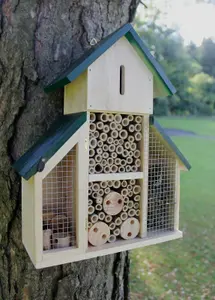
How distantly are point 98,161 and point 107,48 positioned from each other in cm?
27

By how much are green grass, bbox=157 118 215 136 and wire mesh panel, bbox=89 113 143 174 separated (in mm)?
8836

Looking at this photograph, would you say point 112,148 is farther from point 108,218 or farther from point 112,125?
point 108,218

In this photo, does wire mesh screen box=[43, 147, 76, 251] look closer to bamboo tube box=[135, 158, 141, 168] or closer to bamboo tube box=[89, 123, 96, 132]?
bamboo tube box=[89, 123, 96, 132]

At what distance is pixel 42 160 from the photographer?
0.70 metres

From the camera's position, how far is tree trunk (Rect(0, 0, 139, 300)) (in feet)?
2.77

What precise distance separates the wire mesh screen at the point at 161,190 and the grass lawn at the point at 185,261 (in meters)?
1.61

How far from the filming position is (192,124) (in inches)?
400

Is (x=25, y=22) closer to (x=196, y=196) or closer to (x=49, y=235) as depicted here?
(x=49, y=235)

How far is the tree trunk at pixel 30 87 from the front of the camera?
2.77 ft

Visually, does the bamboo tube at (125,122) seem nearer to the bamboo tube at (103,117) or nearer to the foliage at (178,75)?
the bamboo tube at (103,117)

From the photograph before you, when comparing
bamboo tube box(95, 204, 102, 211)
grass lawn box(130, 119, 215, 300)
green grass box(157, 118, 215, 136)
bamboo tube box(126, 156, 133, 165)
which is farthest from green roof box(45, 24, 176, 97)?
green grass box(157, 118, 215, 136)

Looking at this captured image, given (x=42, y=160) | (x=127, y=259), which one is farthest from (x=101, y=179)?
(x=127, y=259)

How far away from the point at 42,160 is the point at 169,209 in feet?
1.41

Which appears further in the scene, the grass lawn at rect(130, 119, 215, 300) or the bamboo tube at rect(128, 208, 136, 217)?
the grass lawn at rect(130, 119, 215, 300)
